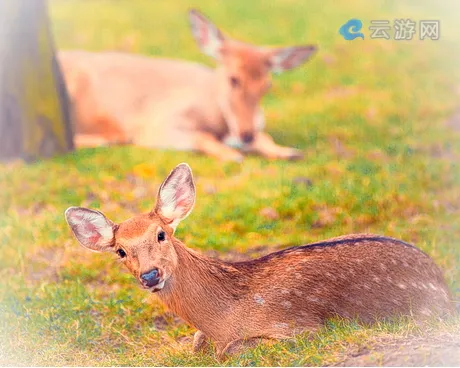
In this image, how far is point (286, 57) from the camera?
9.93 m

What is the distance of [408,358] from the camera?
5266 millimetres

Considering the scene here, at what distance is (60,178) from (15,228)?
0.98 m

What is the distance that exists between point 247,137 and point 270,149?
0.89 feet

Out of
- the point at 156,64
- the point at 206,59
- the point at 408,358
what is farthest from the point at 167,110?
the point at 408,358

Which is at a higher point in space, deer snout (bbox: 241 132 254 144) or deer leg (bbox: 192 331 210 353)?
deer snout (bbox: 241 132 254 144)

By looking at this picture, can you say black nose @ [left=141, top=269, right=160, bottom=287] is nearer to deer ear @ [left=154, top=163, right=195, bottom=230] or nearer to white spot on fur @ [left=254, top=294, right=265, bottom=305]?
deer ear @ [left=154, top=163, right=195, bottom=230]

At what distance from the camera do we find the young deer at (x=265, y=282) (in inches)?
222

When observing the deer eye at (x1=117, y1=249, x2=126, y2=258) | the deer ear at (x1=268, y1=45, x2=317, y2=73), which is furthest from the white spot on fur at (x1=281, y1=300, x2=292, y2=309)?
the deer ear at (x1=268, y1=45, x2=317, y2=73)

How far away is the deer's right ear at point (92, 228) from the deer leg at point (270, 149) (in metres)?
4.38

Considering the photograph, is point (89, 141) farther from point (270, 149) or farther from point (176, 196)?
point (176, 196)

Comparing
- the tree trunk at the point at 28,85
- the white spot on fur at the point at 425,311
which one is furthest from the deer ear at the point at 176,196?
the tree trunk at the point at 28,85

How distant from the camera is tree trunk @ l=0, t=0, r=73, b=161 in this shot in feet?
29.7

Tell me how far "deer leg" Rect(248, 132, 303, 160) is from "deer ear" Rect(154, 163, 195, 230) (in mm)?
4142

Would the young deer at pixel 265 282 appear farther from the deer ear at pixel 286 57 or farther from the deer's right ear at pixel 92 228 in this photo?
the deer ear at pixel 286 57
